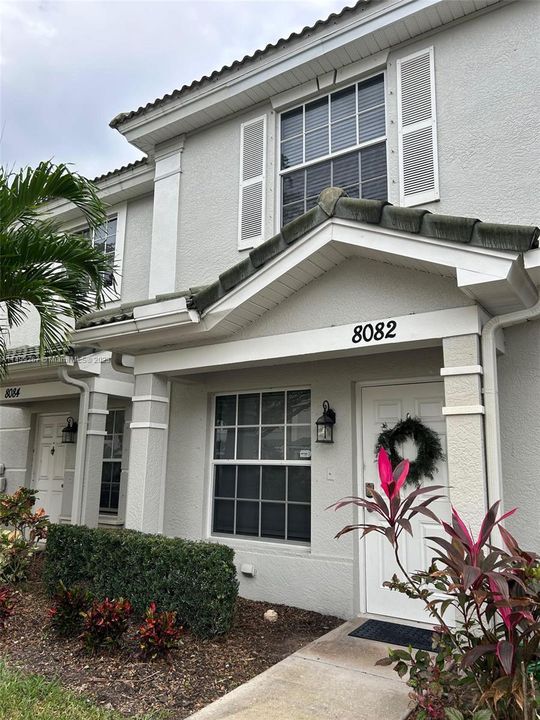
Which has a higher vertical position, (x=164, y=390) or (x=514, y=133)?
(x=514, y=133)

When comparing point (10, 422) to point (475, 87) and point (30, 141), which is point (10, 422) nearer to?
point (30, 141)

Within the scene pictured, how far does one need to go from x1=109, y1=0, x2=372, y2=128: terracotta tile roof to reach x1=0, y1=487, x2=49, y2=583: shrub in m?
5.94

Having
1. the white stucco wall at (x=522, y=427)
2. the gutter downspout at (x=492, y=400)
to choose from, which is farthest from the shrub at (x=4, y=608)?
the white stucco wall at (x=522, y=427)

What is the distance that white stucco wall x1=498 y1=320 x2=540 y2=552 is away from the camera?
481 centimetres

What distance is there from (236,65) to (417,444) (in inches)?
216

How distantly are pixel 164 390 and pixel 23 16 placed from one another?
736 cm

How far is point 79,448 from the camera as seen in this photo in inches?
348

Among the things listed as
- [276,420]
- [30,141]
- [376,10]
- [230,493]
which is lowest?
[230,493]

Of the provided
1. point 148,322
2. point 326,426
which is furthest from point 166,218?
point 326,426

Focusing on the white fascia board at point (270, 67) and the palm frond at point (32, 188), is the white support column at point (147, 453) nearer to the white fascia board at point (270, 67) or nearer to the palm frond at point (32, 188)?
the palm frond at point (32, 188)

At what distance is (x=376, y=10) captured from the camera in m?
6.16

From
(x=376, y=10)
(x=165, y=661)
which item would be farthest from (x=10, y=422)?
(x=376, y=10)

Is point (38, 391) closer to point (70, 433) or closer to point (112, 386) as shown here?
point (70, 433)

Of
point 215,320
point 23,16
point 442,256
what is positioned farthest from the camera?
point 23,16
